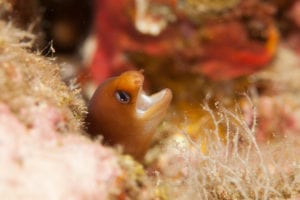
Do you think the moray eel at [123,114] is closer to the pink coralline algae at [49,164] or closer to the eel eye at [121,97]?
the eel eye at [121,97]

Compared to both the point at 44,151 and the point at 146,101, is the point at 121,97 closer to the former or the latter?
the point at 146,101

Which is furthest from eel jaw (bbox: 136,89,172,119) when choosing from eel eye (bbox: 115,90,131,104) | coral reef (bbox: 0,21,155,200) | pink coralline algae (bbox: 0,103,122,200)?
pink coralline algae (bbox: 0,103,122,200)

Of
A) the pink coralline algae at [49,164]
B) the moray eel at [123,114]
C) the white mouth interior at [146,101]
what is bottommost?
the pink coralline algae at [49,164]

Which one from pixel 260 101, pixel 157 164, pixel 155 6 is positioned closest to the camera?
pixel 157 164

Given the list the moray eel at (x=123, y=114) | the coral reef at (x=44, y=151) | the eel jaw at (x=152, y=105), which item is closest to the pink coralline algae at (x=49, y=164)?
the coral reef at (x=44, y=151)

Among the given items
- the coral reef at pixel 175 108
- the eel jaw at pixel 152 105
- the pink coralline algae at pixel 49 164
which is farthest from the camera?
the eel jaw at pixel 152 105

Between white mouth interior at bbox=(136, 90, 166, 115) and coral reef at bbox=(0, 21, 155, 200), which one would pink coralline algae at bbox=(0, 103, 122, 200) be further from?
white mouth interior at bbox=(136, 90, 166, 115)

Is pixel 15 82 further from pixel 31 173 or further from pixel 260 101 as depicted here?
pixel 260 101

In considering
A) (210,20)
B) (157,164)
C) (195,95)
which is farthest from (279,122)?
(157,164)
